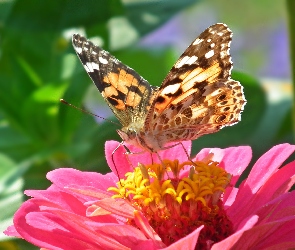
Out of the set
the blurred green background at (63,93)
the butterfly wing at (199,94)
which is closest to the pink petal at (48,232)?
the butterfly wing at (199,94)

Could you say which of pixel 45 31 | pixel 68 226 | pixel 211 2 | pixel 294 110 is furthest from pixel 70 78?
pixel 211 2

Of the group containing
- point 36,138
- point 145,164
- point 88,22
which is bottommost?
point 145,164

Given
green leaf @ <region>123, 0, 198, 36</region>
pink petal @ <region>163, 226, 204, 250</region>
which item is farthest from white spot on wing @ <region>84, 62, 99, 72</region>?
green leaf @ <region>123, 0, 198, 36</region>

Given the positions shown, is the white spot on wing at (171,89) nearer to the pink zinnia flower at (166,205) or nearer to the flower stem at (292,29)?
the pink zinnia flower at (166,205)

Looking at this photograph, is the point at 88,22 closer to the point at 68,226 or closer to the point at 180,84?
the point at 180,84

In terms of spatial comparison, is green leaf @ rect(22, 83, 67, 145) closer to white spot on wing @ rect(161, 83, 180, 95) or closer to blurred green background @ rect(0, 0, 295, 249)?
blurred green background @ rect(0, 0, 295, 249)
